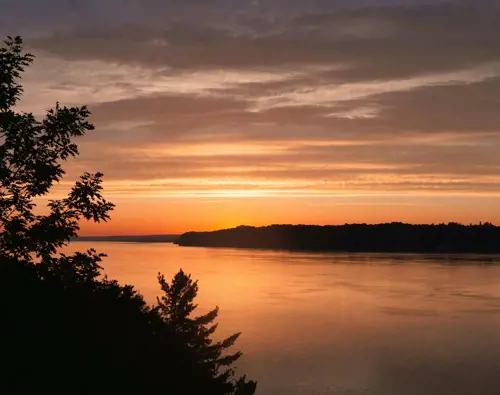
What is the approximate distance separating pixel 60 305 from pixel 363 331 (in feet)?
244

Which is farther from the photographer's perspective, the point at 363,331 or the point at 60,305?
the point at 363,331

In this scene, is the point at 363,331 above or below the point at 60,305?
below

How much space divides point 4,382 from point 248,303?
104909mm

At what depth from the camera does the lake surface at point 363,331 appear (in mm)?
54875

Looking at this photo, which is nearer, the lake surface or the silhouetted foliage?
the silhouetted foliage

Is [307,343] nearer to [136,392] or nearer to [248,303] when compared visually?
[248,303]

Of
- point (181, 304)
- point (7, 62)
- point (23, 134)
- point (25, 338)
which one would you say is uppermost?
point (7, 62)

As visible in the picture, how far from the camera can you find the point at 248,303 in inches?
4535

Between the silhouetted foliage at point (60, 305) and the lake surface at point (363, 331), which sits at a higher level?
the silhouetted foliage at point (60, 305)

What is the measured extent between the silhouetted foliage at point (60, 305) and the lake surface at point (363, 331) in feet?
118

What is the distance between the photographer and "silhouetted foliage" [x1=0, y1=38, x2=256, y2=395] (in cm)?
1325

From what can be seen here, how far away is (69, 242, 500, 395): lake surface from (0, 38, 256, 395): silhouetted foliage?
36.0m

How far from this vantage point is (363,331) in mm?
84500

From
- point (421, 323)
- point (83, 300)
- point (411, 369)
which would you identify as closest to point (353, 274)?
point (421, 323)
